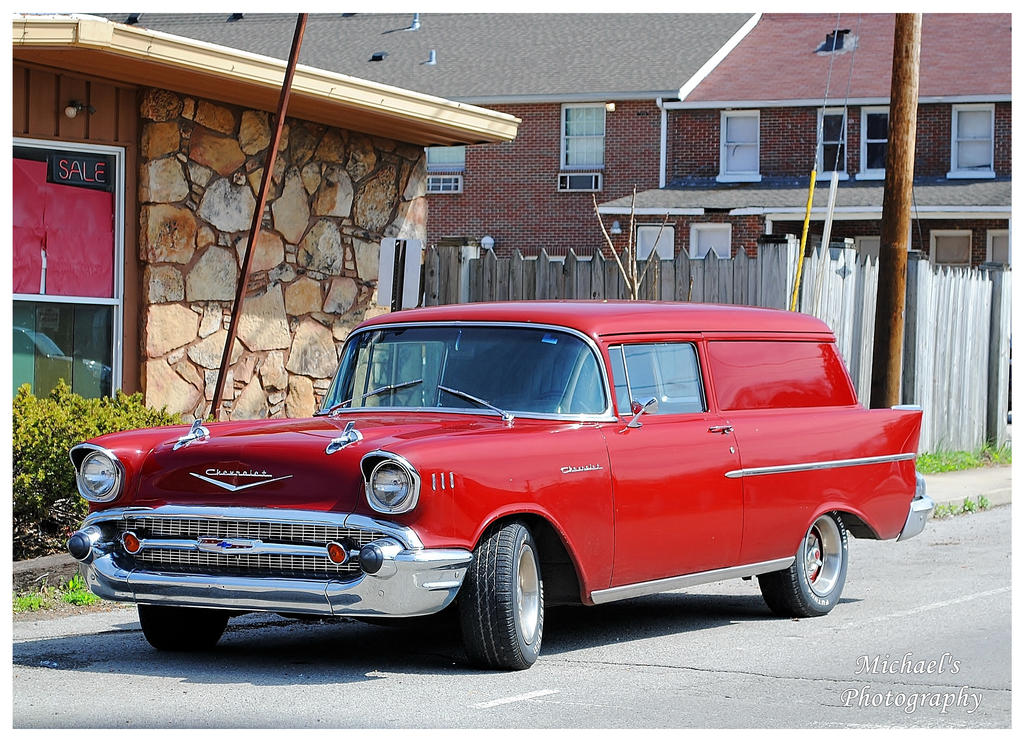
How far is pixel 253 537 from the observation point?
6.74 metres

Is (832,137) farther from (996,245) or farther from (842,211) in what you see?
(996,245)

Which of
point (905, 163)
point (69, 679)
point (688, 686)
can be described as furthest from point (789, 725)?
point (905, 163)

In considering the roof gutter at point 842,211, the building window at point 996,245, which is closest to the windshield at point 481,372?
the roof gutter at point 842,211

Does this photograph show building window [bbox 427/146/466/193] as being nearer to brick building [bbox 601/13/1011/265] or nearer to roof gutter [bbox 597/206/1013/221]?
brick building [bbox 601/13/1011/265]

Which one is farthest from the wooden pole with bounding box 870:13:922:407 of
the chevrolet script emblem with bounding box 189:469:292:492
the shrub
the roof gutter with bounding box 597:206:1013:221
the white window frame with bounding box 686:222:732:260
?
the white window frame with bounding box 686:222:732:260

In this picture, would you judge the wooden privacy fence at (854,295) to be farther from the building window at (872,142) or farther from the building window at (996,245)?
the building window at (872,142)

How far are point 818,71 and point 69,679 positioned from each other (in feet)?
97.6

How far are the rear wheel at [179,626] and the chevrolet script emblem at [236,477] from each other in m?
0.91

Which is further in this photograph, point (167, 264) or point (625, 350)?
point (167, 264)

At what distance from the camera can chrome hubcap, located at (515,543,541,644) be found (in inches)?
274

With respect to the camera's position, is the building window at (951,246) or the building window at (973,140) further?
the building window at (973,140)

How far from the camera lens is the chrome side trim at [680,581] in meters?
7.45

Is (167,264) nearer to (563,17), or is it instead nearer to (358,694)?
(358,694)

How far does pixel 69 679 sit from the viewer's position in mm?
6824
